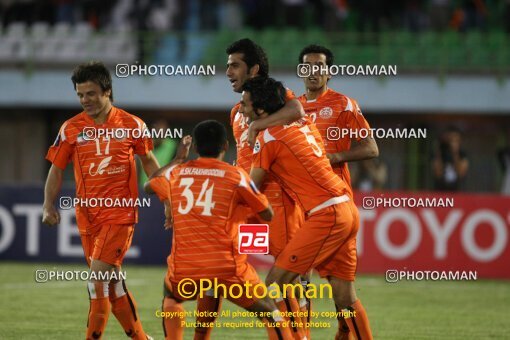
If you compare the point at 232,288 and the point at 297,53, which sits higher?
the point at 297,53

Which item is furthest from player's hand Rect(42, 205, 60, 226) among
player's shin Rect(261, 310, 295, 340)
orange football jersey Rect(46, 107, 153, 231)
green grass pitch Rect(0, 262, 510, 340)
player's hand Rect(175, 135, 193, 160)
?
player's shin Rect(261, 310, 295, 340)

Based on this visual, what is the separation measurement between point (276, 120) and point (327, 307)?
4859 millimetres

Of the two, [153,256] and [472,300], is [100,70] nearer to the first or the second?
[472,300]

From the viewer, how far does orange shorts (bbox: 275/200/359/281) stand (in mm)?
7617

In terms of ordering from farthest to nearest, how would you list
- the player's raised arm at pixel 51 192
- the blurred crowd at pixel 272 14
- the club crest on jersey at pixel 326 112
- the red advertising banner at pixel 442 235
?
1. the blurred crowd at pixel 272 14
2. the red advertising banner at pixel 442 235
3. the club crest on jersey at pixel 326 112
4. the player's raised arm at pixel 51 192

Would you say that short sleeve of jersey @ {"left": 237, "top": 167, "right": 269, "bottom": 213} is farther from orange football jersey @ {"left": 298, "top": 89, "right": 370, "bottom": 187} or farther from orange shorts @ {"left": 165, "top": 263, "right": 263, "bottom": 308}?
orange football jersey @ {"left": 298, "top": 89, "right": 370, "bottom": 187}

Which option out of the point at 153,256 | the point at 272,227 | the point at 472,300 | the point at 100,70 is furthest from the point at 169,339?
the point at 153,256

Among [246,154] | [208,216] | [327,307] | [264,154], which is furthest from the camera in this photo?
[327,307]

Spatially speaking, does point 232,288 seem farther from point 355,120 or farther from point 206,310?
point 355,120

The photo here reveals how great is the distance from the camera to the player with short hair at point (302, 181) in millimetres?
7629

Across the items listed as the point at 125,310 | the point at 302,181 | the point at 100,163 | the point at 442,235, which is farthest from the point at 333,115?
the point at 442,235

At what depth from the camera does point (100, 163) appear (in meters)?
8.52

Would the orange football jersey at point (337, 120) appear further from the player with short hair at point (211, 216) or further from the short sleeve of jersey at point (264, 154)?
the player with short hair at point (211, 216)

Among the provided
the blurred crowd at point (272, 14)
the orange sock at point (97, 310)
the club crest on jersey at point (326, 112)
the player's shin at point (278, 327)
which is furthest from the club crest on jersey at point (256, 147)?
the blurred crowd at point (272, 14)
